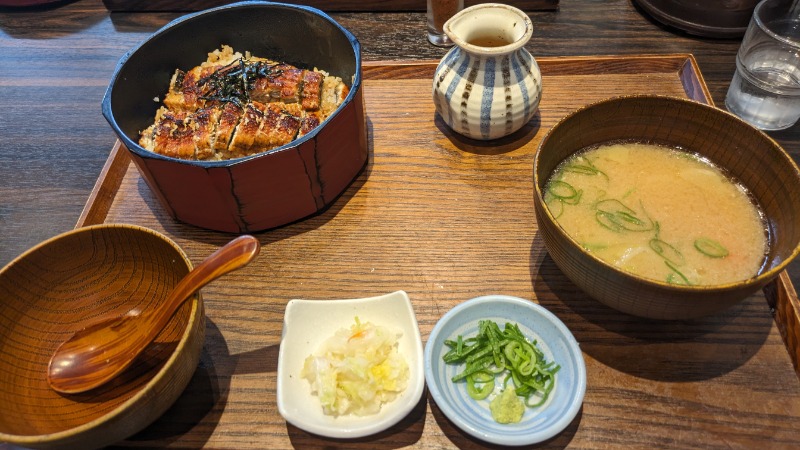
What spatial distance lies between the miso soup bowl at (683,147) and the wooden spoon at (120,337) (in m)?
0.75

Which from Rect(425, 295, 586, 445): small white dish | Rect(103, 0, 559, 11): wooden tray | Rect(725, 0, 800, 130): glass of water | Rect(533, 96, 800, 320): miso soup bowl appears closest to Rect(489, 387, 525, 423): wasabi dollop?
Rect(425, 295, 586, 445): small white dish

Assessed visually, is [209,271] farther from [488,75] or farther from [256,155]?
[488,75]

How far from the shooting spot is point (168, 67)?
1962 mm

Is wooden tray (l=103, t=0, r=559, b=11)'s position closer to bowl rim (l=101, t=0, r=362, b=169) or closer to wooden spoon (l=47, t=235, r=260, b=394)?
bowl rim (l=101, t=0, r=362, b=169)

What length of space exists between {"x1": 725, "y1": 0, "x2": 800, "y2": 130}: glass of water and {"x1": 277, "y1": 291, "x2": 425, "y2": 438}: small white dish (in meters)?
1.52

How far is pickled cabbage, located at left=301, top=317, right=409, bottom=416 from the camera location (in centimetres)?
126

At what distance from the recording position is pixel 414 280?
5.17ft

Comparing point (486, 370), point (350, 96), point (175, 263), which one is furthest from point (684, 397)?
point (175, 263)

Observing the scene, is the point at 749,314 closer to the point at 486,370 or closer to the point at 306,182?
the point at 486,370

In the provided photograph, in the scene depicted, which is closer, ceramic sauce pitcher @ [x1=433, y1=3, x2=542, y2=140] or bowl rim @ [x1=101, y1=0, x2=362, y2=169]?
bowl rim @ [x1=101, y1=0, x2=362, y2=169]

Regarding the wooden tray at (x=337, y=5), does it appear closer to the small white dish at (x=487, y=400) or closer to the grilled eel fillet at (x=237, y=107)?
the grilled eel fillet at (x=237, y=107)

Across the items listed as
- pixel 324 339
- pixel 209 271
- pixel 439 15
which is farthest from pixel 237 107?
pixel 439 15

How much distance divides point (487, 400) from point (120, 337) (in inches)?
35.6

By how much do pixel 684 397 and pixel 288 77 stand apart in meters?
Answer: 1.52
